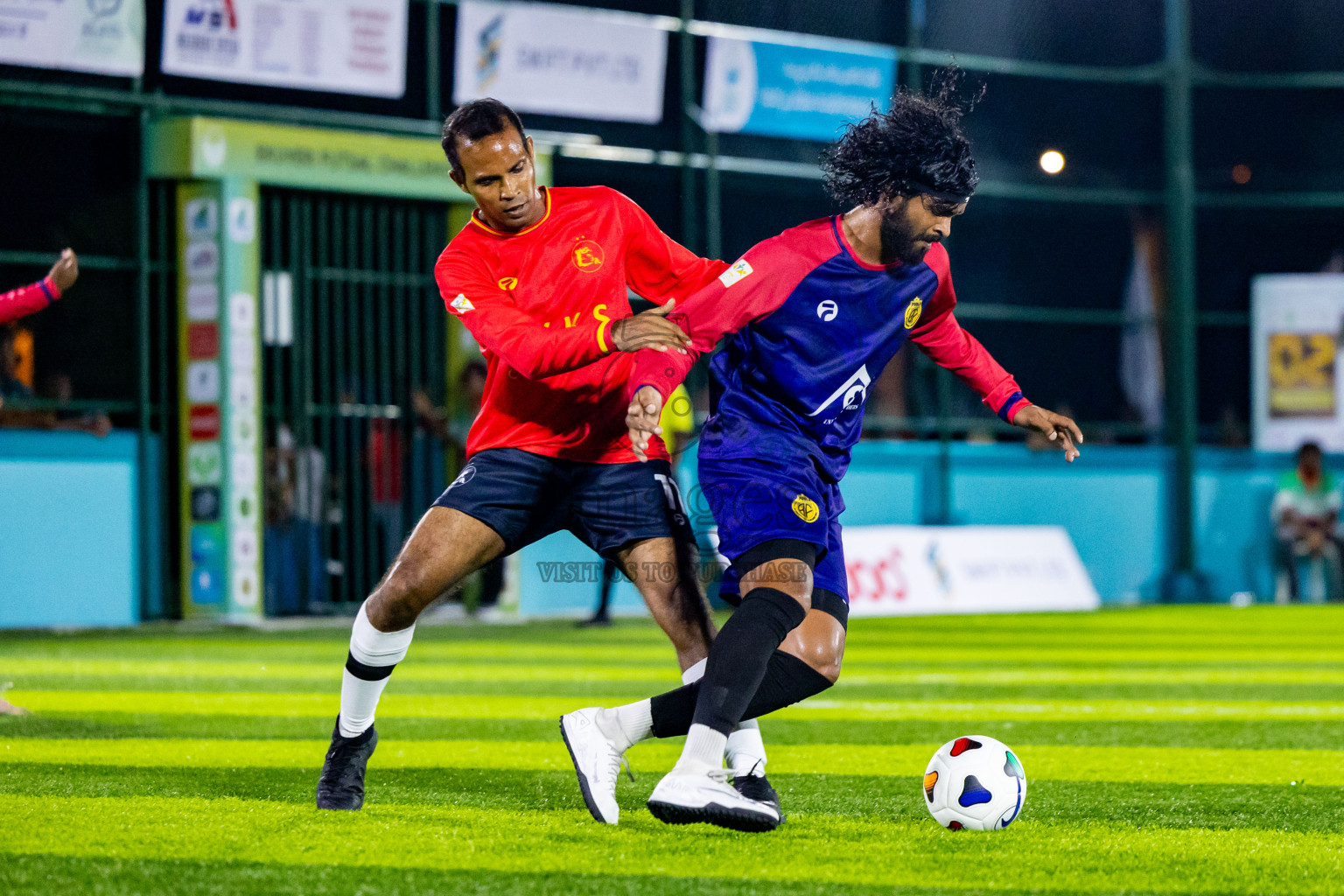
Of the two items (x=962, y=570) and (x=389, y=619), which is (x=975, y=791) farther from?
(x=962, y=570)

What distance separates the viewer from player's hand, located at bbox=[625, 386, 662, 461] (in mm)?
4027

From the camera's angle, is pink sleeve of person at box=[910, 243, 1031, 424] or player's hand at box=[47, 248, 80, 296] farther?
player's hand at box=[47, 248, 80, 296]

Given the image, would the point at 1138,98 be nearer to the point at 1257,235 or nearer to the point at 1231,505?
the point at 1257,235

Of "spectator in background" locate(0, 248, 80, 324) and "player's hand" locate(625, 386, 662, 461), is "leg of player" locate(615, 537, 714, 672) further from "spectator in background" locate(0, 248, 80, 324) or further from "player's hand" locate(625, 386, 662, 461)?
"spectator in background" locate(0, 248, 80, 324)

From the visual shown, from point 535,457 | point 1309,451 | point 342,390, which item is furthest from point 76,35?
point 1309,451

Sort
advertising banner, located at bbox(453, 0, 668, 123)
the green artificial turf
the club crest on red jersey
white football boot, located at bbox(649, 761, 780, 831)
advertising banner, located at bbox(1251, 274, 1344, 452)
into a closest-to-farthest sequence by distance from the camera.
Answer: the green artificial turf
white football boot, located at bbox(649, 761, 780, 831)
the club crest on red jersey
advertising banner, located at bbox(453, 0, 668, 123)
advertising banner, located at bbox(1251, 274, 1344, 452)

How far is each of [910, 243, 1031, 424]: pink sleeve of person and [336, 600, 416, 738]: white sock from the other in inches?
63.3

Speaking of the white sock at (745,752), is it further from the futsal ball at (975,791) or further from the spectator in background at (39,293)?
the spectator in background at (39,293)

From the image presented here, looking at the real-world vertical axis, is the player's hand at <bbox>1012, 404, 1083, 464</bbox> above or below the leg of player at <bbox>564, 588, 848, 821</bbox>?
above

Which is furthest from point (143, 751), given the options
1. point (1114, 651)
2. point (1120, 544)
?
point (1120, 544)

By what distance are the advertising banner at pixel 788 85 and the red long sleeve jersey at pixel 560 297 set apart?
12625mm

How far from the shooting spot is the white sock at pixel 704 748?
406 cm

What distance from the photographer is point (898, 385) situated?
1831cm

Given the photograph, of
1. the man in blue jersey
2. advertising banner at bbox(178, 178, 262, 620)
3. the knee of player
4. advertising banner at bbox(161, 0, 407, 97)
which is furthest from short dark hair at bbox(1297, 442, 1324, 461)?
the knee of player
